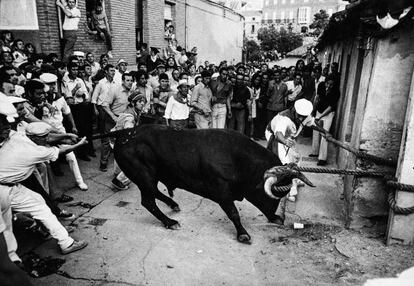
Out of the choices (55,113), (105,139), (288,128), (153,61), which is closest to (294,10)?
(153,61)

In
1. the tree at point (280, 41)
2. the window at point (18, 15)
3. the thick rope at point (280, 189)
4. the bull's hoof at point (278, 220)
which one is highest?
the tree at point (280, 41)

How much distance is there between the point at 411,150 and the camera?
3857 millimetres

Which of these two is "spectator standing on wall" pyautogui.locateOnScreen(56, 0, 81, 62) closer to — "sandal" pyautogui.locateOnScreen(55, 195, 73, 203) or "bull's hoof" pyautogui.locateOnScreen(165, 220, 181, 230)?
"sandal" pyautogui.locateOnScreen(55, 195, 73, 203)

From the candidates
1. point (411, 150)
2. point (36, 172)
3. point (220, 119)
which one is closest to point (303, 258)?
point (411, 150)

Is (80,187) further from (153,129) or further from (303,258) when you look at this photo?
(303,258)

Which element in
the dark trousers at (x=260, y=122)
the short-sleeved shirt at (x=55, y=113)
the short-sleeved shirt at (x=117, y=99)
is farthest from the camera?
the dark trousers at (x=260, y=122)

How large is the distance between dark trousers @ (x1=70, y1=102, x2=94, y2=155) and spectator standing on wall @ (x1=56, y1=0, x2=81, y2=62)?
8.39 feet

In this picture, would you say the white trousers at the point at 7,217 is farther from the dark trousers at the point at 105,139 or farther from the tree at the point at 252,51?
the tree at the point at 252,51

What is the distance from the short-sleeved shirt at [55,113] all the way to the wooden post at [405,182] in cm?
500

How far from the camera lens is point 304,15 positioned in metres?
69.1

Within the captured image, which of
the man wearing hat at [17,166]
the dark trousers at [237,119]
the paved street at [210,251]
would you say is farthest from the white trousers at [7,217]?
the dark trousers at [237,119]

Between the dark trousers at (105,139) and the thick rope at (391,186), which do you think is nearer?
the thick rope at (391,186)

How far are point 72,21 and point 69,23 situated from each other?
91 mm

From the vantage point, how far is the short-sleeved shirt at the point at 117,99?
21.3ft
